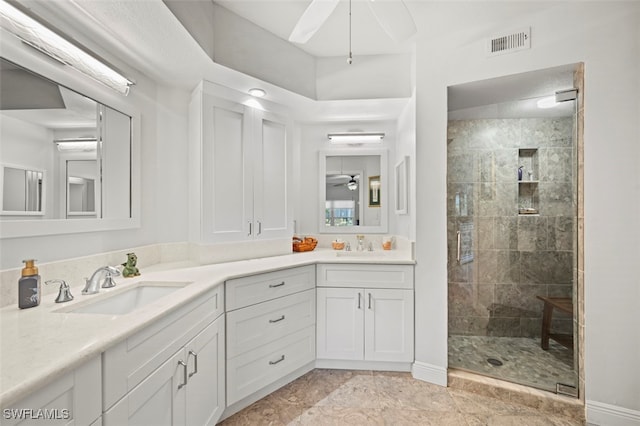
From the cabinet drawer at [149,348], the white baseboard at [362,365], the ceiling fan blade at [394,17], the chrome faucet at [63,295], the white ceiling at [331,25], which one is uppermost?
the white ceiling at [331,25]

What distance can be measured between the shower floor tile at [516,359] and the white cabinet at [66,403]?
88.5 inches

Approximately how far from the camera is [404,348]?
2.31m

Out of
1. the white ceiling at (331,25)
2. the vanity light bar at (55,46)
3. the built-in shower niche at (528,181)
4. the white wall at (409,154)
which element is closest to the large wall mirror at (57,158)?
the vanity light bar at (55,46)

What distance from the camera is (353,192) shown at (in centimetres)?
317

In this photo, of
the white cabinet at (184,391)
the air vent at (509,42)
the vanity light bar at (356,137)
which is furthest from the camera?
the vanity light bar at (356,137)

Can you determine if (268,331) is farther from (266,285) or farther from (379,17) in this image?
(379,17)

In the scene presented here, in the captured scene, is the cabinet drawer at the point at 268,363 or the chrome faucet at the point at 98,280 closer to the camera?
the chrome faucet at the point at 98,280

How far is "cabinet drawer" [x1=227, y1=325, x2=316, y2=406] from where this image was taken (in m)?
1.84

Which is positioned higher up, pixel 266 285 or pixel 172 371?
pixel 266 285

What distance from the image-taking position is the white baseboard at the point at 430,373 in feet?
7.16

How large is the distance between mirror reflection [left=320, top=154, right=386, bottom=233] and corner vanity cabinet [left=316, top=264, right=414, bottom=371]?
33.7 inches

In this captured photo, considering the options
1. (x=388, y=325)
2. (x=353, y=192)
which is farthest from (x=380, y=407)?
(x=353, y=192)

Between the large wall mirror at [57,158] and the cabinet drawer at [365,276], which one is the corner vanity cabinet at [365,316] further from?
the large wall mirror at [57,158]

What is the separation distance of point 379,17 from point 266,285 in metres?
1.72
